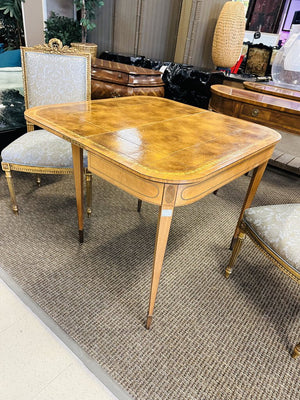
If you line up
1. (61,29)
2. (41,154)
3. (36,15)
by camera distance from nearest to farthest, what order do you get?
(41,154) < (61,29) < (36,15)

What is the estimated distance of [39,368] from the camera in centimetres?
115

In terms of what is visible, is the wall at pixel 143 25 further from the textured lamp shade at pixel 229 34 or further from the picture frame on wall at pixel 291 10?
the picture frame on wall at pixel 291 10

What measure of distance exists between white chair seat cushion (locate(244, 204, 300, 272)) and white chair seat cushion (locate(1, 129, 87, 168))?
1034 millimetres

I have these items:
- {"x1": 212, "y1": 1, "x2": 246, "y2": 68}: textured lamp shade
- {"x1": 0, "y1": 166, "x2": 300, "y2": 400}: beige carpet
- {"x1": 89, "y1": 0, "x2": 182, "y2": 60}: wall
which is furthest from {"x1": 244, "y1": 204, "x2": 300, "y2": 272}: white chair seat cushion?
{"x1": 89, "y1": 0, "x2": 182, "y2": 60}: wall

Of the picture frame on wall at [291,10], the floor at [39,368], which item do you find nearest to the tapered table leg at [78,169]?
the floor at [39,368]

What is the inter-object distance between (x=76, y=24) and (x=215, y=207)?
3679 mm

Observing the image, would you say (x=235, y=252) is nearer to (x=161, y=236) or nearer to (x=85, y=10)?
(x=161, y=236)

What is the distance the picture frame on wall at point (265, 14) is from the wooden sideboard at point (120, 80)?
316 inches

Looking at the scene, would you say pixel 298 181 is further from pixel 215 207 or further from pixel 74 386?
pixel 74 386

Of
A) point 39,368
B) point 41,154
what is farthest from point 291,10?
point 39,368

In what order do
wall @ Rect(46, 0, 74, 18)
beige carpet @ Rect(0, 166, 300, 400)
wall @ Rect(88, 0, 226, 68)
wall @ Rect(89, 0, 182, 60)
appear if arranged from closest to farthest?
beige carpet @ Rect(0, 166, 300, 400) → wall @ Rect(88, 0, 226, 68) → wall @ Rect(89, 0, 182, 60) → wall @ Rect(46, 0, 74, 18)

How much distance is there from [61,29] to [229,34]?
2517mm

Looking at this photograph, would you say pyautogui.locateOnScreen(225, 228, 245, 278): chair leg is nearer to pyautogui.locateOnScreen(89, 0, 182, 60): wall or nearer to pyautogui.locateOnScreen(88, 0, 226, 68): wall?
pyautogui.locateOnScreen(88, 0, 226, 68): wall

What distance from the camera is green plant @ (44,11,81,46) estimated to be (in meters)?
4.13
